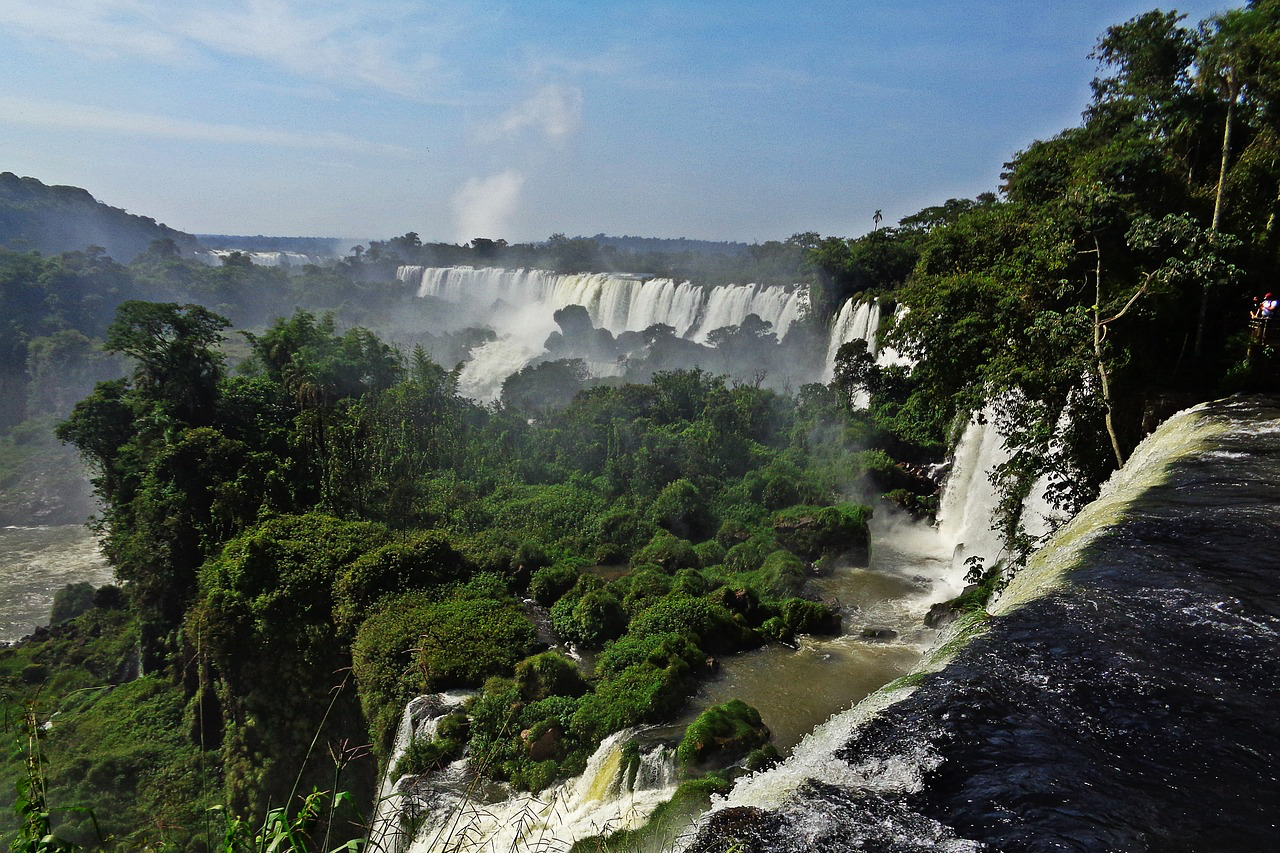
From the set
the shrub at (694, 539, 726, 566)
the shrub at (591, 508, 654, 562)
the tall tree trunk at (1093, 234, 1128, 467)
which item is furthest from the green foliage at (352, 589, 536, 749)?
the tall tree trunk at (1093, 234, 1128, 467)

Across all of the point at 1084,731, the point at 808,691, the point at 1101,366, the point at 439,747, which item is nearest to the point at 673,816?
the point at 1084,731

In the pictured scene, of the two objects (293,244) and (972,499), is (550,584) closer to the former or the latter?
(972,499)

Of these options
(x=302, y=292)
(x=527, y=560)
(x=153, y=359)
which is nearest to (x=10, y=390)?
(x=302, y=292)

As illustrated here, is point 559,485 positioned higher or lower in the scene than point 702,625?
higher

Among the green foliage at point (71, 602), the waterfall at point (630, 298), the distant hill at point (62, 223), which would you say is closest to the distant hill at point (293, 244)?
the distant hill at point (62, 223)

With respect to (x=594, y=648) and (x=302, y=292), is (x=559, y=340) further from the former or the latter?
(x=302, y=292)

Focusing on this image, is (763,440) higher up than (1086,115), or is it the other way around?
(1086,115)
